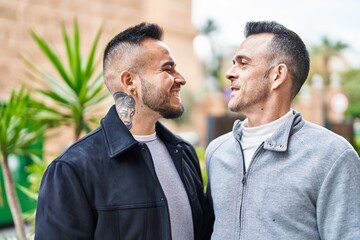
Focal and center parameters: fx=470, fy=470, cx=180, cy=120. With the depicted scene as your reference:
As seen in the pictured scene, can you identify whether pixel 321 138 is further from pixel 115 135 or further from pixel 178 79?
pixel 115 135

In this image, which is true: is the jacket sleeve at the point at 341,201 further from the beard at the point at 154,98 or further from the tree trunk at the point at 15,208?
the tree trunk at the point at 15,208

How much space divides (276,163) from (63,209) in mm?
923

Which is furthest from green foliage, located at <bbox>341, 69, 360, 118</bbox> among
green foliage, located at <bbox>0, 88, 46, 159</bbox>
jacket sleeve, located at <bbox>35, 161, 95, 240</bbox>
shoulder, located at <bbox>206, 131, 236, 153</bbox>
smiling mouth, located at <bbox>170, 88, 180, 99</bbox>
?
jacket sleeve, located at <bbox>35, 161, 95, 240</bbox>

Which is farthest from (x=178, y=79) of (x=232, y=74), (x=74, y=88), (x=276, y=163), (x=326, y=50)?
(x=326, y=50)

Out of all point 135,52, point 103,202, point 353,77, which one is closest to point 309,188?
point 103,202

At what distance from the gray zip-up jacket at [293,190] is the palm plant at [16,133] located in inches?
75.9

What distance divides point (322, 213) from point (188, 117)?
2559 cm

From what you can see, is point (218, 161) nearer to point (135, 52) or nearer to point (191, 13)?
point (135, 52)

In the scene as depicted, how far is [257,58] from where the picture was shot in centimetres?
222

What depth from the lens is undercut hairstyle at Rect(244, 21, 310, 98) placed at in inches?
86.4

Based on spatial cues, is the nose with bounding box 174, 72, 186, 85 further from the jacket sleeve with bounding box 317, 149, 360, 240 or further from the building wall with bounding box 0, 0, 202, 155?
the building wall with bounding box 0, 0, 202, 155

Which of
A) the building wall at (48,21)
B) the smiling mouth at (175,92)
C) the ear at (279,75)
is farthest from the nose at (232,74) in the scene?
the building wall at (48,21)

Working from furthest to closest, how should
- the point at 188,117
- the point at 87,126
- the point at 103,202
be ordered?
1. the point at 188,117
2. the point at 87,126
3. the point at 103,202

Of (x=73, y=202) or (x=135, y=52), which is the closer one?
(x=73, y=202)
